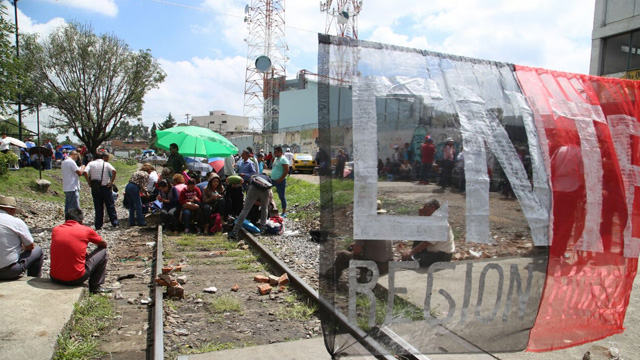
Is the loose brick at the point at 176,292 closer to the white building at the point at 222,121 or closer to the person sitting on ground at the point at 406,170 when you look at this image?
the person sitting on ground at the point at 406,170

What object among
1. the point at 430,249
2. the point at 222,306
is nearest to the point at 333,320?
the point at 430,249

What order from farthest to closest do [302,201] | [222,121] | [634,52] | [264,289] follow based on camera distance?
[222,121] < [634,52] < [302,201] < [264,289]

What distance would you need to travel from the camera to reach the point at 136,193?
9875mm

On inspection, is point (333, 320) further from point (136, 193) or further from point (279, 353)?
point (136, 193)

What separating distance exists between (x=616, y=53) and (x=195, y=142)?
15540mm

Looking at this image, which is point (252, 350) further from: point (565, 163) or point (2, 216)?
point (2, 216)

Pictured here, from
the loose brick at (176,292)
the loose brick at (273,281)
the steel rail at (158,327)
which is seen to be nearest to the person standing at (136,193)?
the steel rail at (158,327)

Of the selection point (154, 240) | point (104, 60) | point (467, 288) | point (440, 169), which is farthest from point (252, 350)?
point (104, 60)

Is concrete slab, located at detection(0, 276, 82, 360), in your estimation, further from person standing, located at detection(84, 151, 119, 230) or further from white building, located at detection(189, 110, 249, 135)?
white building, located at detection(189, 110, 249, 135)

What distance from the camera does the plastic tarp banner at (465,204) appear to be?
8.74 ft

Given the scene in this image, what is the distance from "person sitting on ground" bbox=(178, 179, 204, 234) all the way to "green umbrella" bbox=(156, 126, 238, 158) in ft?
7.81

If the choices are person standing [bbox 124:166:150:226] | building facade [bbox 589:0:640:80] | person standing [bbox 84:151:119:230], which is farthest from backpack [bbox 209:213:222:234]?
building facade [bbox 589:0:640:80]

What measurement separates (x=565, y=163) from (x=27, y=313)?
4.87m

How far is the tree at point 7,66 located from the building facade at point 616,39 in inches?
706
